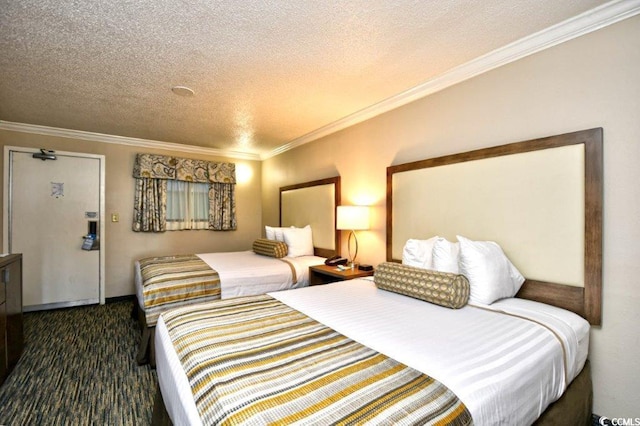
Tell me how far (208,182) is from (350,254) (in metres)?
2.94

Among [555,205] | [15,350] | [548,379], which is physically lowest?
[15,350]

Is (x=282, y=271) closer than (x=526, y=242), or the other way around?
(x=526, y=242)

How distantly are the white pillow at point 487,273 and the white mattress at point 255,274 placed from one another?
1833 millimetres

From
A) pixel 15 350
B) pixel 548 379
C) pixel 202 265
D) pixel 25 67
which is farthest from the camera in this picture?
pixel 202 265

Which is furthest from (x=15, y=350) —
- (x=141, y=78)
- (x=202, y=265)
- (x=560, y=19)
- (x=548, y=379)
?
(x=560, y=19)

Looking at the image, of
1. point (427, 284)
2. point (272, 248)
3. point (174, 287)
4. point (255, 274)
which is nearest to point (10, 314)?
point (174, 287)

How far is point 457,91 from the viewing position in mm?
2396

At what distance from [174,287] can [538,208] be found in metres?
2.87

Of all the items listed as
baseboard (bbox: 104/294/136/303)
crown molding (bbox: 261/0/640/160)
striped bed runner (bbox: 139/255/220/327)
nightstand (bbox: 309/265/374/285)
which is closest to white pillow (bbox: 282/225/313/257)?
nightstand (bbox: 309/265/374/285)

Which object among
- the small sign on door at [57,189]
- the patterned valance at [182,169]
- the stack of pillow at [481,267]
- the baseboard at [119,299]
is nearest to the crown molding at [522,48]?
the stack of pillow at [481,267]

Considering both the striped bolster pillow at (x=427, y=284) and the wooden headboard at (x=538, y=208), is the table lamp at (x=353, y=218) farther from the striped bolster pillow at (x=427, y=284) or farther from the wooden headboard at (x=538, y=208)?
the striped bolster pillow at (x=427, y=284)

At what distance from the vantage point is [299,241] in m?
3.85

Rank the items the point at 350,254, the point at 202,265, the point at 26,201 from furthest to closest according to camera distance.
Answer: the point at 26,201 < the point at 350,254 < the point at 202,265

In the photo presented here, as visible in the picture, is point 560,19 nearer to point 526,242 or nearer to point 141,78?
point 526,242
